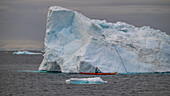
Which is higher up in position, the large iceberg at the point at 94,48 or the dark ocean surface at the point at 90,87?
the large iceberg at the point at 94,48

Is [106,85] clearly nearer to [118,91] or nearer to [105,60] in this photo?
[118,91]

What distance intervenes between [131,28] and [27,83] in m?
16.3

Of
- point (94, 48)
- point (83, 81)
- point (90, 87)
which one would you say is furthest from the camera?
point (94, 48)

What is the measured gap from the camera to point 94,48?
3541cm

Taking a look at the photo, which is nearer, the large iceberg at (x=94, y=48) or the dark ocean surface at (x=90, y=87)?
the dark ocean surface at (x=90, y=87)

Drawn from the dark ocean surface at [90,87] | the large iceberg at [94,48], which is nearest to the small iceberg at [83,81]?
the dark ocean surface at [90,87]

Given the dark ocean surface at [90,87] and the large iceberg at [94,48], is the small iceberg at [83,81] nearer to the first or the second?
the dark ocean surface at [90,87]

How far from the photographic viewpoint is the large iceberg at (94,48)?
115ft

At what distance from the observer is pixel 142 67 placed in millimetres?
35500

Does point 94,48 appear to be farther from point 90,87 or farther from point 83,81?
point 90,87

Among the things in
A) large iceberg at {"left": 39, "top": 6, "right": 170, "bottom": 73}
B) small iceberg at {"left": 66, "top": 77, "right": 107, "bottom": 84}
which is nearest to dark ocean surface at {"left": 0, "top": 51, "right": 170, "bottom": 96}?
small iceberg at {"left": 66, "top": 77, "right": 107, "bottom": 84}

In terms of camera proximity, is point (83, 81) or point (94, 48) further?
point (94, 48)

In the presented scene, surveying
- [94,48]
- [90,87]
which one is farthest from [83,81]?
[94,48]

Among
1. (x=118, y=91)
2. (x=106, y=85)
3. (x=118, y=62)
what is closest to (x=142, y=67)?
(x=118, y=62)
